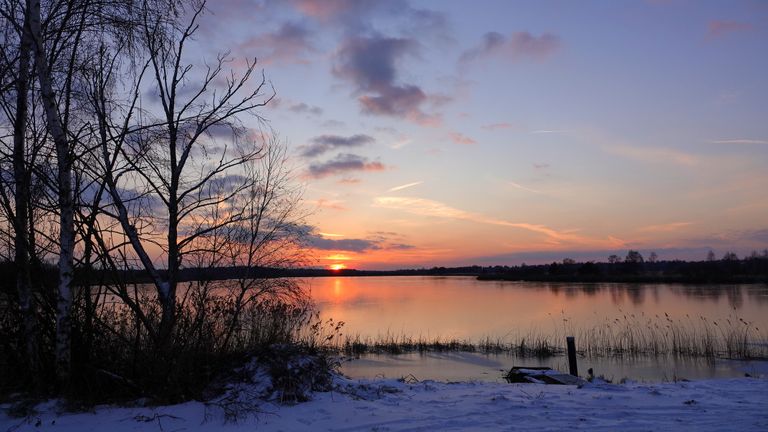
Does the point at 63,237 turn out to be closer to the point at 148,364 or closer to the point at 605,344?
the point at 148,364

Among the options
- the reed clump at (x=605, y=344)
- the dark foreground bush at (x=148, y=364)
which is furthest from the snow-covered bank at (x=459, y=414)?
the reed clump at (x=605, y=344)

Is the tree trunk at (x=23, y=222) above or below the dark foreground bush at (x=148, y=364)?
above

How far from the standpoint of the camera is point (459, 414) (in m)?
6.80

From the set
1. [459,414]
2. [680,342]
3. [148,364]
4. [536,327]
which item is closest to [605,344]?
[680,342]

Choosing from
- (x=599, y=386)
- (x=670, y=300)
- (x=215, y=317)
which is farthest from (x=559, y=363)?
(x=670, y=300)

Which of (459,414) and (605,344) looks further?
(605,344)

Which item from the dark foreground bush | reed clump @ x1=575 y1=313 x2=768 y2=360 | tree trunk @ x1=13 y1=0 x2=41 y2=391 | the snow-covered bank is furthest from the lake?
tree trunk @ x1=13 y1=0 x2=41 y2=391

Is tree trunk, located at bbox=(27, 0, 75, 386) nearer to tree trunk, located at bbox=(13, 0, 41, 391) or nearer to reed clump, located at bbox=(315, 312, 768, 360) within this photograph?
tree trunk, located at bbox=(13, 0, 41, 391)

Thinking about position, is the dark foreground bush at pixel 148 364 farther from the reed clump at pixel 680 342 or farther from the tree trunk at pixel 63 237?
the reed clump at pixel 680 342

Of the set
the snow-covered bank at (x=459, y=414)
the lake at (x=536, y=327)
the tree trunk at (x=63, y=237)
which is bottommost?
the lake at (x=536, y=327)

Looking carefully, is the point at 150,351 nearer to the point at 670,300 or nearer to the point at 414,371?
the point at 414,371

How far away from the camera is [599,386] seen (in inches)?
364

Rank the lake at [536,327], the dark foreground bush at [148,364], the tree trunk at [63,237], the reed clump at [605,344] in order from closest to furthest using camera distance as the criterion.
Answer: the tree trunk at [63,237], the dark foreground bush at [148,364], the lake at [536,327], the reed clump at [605,344]

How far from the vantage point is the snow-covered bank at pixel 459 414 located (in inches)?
244
